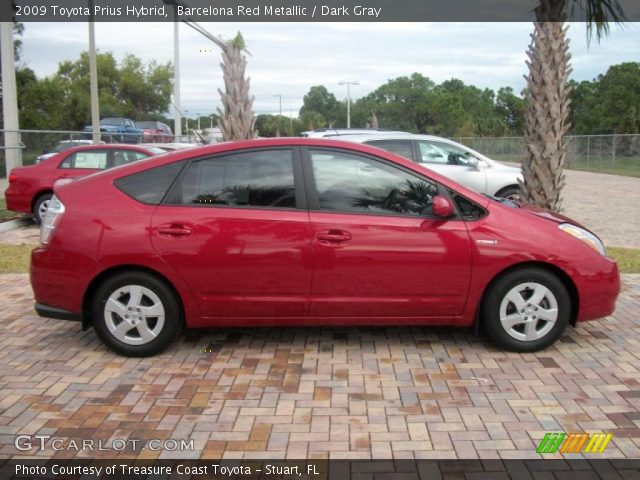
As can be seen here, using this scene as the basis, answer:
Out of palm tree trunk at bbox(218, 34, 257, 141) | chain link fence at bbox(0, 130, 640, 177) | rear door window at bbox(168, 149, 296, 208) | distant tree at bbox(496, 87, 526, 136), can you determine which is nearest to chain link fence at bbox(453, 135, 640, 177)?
chain link fence at bbox(0, 130, 640, 177)

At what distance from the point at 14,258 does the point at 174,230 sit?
506 centimetres

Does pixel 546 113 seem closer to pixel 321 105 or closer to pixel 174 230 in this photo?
pixel 174 230

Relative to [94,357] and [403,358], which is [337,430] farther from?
[94,357]

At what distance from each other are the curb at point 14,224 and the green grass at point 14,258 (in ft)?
5.94

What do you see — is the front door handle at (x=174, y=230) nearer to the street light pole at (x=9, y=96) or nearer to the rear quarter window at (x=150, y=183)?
the rear quarter window at (x=150, y=183)

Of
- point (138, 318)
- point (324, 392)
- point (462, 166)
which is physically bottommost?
point (324, 392)

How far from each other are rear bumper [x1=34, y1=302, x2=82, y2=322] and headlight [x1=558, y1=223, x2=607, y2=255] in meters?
3.72

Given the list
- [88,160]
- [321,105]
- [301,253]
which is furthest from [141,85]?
[301,253]

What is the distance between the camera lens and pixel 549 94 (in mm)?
7328

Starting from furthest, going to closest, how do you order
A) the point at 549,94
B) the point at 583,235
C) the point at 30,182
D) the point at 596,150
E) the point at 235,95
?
the point at 596,150 < the point at 30,182 < the point at 235,95 < the point at 549,94 < the point at 583,235

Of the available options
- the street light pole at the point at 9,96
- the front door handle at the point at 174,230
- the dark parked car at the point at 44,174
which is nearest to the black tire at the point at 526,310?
the front door handle at the point at 174,230

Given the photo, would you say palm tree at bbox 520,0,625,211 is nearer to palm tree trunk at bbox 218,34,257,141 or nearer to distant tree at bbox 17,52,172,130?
palm tree trunk at bbox 218,34,257,141

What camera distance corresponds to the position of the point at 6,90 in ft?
57.5

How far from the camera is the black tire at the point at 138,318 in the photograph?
450 cm
